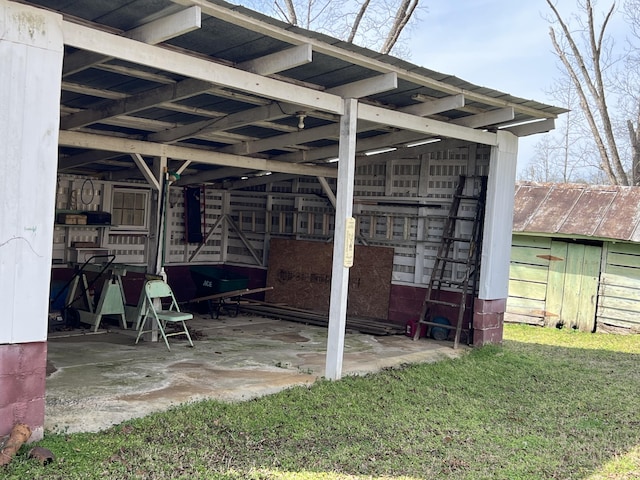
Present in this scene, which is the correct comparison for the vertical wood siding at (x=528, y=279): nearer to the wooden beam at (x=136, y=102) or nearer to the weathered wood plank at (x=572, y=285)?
the weathered wood plank at (x=572, y=285)

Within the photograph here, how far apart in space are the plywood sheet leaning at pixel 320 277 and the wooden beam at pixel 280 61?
568cm

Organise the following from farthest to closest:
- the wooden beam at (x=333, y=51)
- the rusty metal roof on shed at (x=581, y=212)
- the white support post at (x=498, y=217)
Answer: the rusty metal roof on shed at (x=581, y=212), the white support post at (x=498, y=217), the wooden beam at (x=333, y=51)

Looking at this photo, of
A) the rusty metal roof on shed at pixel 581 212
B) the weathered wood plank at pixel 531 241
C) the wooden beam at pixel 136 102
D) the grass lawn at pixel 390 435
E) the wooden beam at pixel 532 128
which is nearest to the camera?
the grass lawn at pixel 390 435

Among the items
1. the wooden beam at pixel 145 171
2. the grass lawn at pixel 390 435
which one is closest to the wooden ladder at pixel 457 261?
the grass lawn at pixel 390 435

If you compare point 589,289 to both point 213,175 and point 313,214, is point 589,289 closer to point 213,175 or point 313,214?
point 313,214

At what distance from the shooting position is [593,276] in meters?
13.0

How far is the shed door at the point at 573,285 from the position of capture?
1299cm

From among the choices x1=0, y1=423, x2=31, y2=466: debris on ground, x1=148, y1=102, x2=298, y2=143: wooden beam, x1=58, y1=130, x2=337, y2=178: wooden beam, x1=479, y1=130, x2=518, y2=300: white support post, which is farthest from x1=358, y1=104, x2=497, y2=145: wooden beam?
x1=0, y1=423, x2=31, y2=466: debris on ground

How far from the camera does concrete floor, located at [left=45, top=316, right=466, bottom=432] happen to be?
5689mm

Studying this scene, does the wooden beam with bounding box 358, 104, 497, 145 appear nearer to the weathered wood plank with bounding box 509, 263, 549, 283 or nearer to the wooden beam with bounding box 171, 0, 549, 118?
the wooden beam with bounding box 171, 0, 549, 118

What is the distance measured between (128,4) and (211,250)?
8869mm

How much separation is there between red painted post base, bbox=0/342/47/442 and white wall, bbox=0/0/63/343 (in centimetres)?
9

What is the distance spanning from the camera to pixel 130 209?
1194cm

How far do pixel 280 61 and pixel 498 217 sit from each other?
480 centimetres
